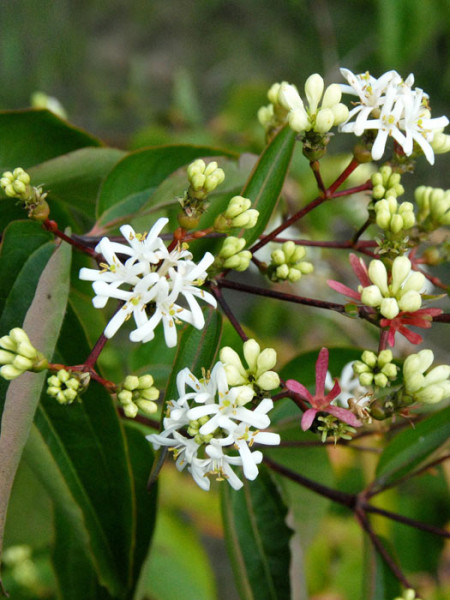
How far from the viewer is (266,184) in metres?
1.23

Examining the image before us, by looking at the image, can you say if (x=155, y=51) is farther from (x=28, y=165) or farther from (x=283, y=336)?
(x=28, y=165)

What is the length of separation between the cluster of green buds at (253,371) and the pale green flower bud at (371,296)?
0.61ft

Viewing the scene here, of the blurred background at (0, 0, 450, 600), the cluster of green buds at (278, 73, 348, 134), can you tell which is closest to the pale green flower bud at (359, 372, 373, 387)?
the cluster of green buds at (278, 73, 348, 134)

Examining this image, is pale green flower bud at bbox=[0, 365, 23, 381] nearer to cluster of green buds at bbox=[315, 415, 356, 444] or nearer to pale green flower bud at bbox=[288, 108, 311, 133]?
cluster of green buds at bbox=[315, 415, 356, 444]

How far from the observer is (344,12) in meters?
4.44

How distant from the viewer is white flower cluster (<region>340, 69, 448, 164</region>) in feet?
3.70

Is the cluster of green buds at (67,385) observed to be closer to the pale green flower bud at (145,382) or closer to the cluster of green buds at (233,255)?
the pale green flower bud at (145,382)

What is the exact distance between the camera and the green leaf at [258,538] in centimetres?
139

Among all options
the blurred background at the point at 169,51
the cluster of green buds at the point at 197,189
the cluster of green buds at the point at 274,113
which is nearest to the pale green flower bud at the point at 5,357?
the cluster of green buds at the point at 197,189

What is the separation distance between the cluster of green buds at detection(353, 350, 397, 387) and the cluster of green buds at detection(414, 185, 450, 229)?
14.6 inches

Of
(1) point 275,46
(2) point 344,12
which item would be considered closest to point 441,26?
(2) point 344,12

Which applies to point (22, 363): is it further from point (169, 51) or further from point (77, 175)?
point (169, 51)

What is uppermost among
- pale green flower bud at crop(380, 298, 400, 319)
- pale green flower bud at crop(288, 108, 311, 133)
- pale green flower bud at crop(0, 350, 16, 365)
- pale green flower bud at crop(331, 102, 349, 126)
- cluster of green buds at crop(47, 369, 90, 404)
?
pale green flower bud at crop(331, 102, 349, 126)

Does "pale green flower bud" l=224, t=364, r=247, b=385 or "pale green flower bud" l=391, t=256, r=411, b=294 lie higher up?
"pale green flower bud" l=391, t=256, r=411, b=294
